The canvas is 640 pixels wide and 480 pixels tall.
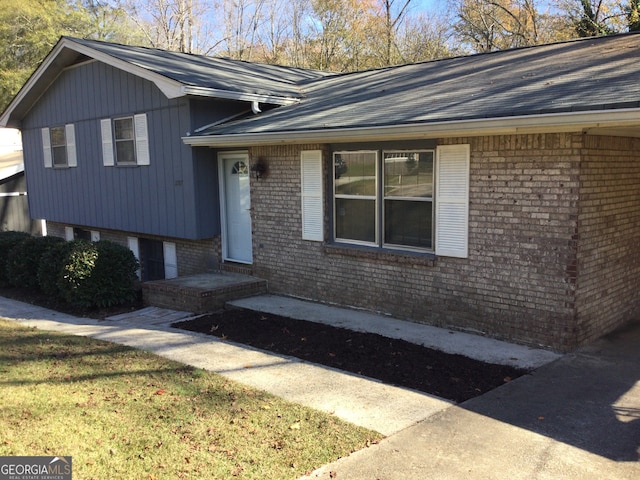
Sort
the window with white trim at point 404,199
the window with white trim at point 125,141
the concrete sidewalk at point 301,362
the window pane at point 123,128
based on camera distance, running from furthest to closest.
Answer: the window pane at point 123,128 < the window with white trim at point 125,141 < the window with white trim at point 404,199 < the concrete sidewalk at point 301,362

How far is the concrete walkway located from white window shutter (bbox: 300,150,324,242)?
181 cm

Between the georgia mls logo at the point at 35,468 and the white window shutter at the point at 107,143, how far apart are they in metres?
9.34

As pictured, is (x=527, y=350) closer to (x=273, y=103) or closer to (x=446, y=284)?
(x=446, y=284)

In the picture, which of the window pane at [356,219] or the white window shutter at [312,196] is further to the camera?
the white window shutter at [312,196]

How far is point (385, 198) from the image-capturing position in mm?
8141

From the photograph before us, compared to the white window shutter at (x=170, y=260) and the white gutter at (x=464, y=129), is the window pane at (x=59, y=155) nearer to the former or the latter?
the white window shutter at (x=170, y=260)

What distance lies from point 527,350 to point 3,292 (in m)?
10.2

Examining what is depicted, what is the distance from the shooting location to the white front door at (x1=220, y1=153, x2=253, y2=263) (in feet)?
34.3

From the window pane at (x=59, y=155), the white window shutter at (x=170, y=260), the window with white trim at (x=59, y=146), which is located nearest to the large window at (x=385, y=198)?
the white window shutter at (x=170, y=260)

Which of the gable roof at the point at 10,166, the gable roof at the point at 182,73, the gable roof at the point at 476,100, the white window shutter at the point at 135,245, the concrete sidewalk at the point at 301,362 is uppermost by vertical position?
the gable roof at the point at 182,73

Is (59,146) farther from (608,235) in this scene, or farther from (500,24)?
(500,24)

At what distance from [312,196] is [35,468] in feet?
19.1

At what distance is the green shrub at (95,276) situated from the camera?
31.1 feet

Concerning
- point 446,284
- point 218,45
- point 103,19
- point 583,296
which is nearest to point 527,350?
point 583,296
